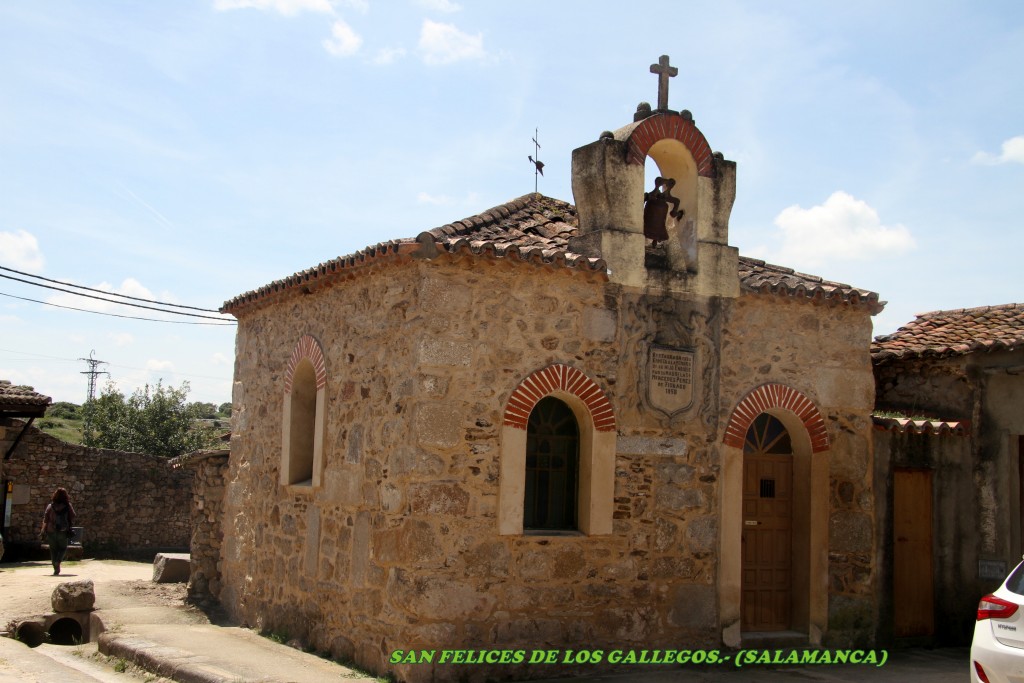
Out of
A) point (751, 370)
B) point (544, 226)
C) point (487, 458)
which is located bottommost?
point (487, 458)

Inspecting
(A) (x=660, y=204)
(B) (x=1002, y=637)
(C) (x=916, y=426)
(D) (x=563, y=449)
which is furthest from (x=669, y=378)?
(B) (x=1002, y=637)

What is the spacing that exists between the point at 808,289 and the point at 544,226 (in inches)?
113

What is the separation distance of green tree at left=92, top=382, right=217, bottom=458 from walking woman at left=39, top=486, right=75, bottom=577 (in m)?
11.0

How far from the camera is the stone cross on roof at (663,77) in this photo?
9.88 metres

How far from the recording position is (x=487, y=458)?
8.49 meters

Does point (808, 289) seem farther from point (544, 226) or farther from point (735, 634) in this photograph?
point (735, 634)

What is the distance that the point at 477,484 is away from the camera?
27.7 feet

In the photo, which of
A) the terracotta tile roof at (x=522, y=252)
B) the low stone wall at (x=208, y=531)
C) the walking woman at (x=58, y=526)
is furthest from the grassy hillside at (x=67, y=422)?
the terracotta tile roof at (x=522, y=252)

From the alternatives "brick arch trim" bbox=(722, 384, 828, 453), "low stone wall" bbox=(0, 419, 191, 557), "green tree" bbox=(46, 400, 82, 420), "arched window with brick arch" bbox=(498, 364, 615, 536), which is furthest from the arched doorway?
"green tree" bbox=(46, 400, 82, 420)

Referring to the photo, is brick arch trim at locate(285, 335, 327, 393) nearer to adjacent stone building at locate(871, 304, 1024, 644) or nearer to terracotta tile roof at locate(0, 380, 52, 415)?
adjacent stone building at locate(871, 304, 1024, 644)

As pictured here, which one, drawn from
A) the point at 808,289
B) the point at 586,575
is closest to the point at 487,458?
the point at 586,575

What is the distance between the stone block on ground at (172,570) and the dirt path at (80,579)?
0.57 ft

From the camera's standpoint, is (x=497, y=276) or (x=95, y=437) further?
(x=95, y=437)

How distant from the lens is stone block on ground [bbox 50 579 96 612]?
11.8 metres
